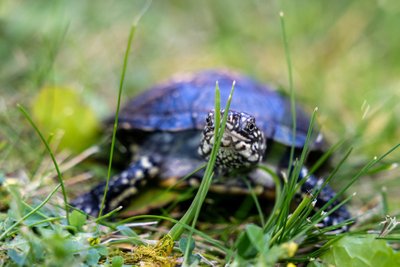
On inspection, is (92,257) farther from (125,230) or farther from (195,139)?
(195,139)

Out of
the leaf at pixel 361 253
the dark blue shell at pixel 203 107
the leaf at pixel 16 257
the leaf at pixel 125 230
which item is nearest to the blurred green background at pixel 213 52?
the dark blue shell at pixel 203 107

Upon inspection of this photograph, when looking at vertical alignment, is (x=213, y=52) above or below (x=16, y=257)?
above

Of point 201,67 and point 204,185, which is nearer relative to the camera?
point 204,185

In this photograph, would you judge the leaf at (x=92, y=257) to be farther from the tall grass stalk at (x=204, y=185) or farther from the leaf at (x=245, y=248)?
the leaf at (x=245, y=248)

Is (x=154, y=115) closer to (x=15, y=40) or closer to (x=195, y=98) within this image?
(x=195, y=98)

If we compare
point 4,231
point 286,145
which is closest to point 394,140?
point 286,145

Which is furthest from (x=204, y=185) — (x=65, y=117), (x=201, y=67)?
(x=201, y=67)
